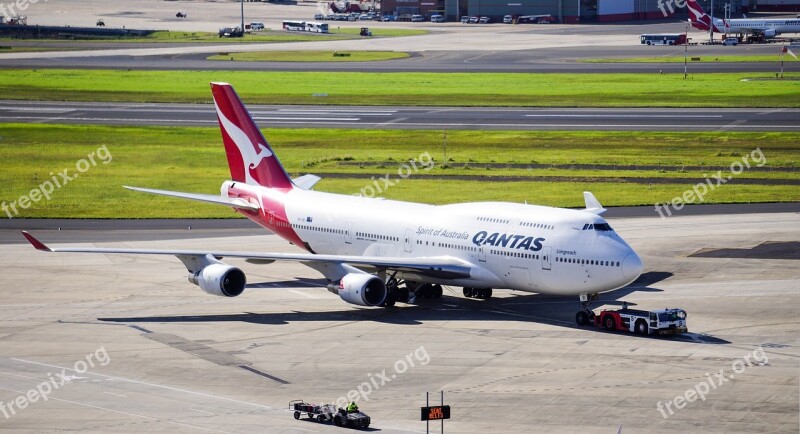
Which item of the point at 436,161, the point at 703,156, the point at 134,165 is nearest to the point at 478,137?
the point at 436,161

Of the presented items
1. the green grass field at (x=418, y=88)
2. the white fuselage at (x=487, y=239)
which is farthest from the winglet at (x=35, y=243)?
the green grass field at (x=418, y=88)

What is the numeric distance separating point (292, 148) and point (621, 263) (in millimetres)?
67611

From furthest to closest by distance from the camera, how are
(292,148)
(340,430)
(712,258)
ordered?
(292,148) < (712,258) < (340,430)

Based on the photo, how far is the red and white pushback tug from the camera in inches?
2174

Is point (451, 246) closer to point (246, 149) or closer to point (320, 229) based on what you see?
point (320, 229)

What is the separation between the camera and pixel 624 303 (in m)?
58.8

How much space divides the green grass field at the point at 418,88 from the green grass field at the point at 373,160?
2779cm

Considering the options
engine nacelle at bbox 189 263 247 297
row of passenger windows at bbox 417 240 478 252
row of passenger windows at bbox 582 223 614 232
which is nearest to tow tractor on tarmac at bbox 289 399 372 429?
engine nacelle at bbox 189 263 247 297

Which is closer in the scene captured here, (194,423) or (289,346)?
(194,423)

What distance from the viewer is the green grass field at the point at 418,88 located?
6019 inches

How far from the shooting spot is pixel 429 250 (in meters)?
62.9

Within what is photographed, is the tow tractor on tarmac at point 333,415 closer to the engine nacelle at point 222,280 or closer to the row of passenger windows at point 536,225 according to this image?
the engine nacelle at point 222,280

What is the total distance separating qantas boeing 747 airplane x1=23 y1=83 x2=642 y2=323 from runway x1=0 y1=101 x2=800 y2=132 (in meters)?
61.0

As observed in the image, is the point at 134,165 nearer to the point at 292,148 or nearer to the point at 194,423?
the point at 292,148
